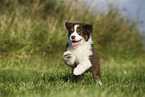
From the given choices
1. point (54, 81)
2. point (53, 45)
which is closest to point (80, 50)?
point (54, 81)

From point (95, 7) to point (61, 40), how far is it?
294 cm

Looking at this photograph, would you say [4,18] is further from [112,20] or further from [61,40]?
[112,20]

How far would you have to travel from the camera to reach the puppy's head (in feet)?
11.5

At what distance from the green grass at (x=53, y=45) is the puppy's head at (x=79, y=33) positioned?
2.64 ft

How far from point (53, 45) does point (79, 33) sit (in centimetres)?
340

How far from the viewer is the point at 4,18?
6.53m

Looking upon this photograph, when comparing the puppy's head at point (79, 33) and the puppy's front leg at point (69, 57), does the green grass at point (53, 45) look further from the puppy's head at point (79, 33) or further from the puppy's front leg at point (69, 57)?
the puppy's head at point (79, 33)

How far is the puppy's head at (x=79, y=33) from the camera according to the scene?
11.5 feet

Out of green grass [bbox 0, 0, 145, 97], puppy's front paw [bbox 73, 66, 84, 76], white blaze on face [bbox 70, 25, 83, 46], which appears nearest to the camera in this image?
puppy's front paw [bbox 73, 66, 84, 76]

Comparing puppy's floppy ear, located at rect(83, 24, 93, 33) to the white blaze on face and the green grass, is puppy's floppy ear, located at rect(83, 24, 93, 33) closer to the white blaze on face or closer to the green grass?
the white blaze on face

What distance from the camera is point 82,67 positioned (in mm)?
3355

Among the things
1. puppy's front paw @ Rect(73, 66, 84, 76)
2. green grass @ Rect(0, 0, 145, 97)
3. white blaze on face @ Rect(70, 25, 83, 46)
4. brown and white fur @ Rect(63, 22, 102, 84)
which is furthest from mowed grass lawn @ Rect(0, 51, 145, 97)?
white blaze on face @ Rect(70, 25, 83, 46)

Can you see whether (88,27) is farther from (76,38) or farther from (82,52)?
(82,52)

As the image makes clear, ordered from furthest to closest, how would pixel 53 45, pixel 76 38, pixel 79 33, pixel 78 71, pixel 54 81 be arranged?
pixel 53 45 < pixel 54 81 < pixel 79 33 < pixel 76 38 < pixel 78 71
